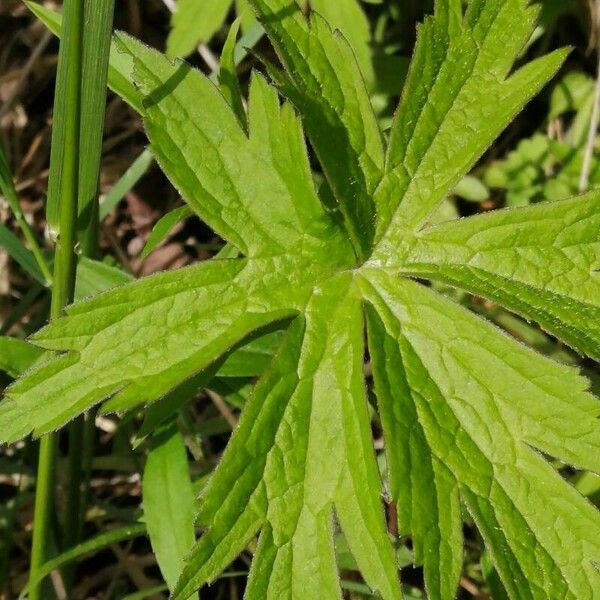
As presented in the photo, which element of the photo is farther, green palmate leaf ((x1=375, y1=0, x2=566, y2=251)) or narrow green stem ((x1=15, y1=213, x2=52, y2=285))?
narrow green stem ((x1=15, y1=213, x2=52, y2=285))

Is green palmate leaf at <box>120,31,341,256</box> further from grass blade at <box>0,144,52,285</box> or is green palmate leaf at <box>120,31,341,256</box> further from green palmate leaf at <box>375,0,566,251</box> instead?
grass blade at <box>0,144,52,285</box>

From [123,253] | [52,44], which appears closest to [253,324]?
[123,253]

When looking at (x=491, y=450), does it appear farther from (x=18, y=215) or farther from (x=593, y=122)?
(x=593, y=122)

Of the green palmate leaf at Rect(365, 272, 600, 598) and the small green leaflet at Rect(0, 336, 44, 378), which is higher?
the small green leaflet at Rect(0, 336, 44, 378)

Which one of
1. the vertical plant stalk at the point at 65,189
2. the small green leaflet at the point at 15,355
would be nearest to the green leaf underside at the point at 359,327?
the vertical plant stalk at the point at 65,189

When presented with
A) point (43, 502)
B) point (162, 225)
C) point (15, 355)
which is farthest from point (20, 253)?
point (43, 502)

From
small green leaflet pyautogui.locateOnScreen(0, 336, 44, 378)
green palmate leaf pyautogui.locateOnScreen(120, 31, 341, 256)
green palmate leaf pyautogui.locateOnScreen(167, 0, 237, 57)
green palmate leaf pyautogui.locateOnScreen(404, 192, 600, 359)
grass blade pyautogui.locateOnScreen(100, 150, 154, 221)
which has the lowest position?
green palmate leaf pyautogui.locateOnScreen(404, 192, 600, 359)

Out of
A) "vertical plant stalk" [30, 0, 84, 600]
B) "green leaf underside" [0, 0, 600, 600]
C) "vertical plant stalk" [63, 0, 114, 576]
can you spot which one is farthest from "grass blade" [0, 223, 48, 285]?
"green leaf underside" [0, 0, 600, 600]

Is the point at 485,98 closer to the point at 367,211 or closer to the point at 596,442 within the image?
Result: the point at 367,211
